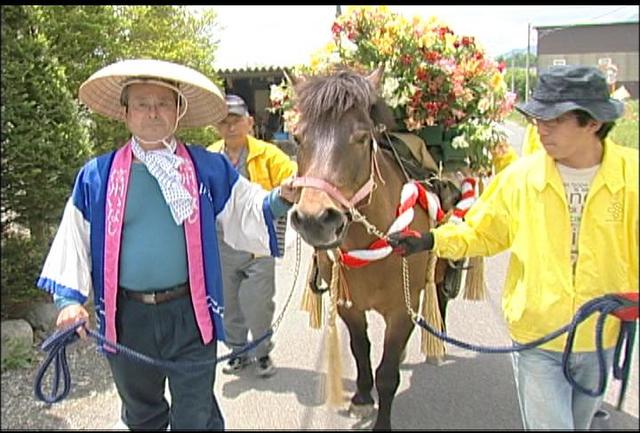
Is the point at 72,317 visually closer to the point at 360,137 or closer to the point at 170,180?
the point at 170,180

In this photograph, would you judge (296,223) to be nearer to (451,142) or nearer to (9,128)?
(451,142)

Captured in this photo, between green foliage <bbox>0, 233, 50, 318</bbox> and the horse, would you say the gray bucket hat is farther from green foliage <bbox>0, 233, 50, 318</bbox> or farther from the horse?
green foliage <bbox>0, 233, 50, 318</bbox>

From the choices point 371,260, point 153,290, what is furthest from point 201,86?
point 371,260

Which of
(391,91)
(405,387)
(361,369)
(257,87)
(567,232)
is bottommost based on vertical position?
(405,387)

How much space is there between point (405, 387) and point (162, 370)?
6.22 feet

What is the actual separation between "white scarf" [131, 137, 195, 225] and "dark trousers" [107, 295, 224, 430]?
365 millimetres

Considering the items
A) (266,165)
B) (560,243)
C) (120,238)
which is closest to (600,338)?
(560,243)

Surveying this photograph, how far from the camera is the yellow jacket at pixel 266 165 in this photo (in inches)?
151

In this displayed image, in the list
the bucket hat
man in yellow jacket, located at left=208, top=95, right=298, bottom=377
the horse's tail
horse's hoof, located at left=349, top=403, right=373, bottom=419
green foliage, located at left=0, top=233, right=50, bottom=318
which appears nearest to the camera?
the horse's tail

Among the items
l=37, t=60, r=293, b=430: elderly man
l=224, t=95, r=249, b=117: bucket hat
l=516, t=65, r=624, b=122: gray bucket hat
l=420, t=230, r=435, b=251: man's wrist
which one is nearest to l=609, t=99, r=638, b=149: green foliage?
l=516, t=65, r=624, b=122: gray bucket hat

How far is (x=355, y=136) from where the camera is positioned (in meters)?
2.54

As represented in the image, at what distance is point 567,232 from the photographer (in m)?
1.87

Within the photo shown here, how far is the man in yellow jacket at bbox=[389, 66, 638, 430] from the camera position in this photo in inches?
70.6

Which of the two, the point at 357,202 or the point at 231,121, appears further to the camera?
the point at 231,121
